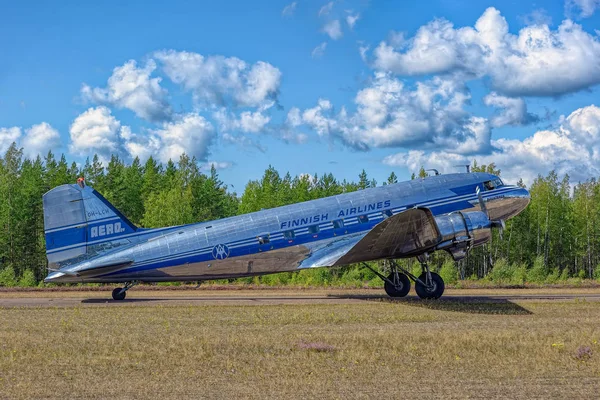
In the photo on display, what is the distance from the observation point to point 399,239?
22.3 m

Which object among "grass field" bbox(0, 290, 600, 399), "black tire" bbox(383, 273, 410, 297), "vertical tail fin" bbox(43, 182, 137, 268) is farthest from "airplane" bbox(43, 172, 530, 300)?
"grass field" bbox(0, 290, 600, 399)

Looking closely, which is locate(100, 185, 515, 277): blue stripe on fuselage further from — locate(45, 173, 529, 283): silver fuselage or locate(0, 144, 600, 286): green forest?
locate(0, 144, 600, 286): green forest

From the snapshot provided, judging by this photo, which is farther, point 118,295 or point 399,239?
point 118,295

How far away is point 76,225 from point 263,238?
7039mm

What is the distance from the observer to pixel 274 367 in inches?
500

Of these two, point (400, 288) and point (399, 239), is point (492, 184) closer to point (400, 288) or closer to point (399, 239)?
point (399, 239)

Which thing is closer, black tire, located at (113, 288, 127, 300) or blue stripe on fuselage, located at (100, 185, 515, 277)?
blue stripe on fuselage, located at (100, 185, 515, 277)

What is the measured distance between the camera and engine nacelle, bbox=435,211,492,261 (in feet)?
73.3

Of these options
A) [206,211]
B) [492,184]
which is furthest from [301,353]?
[206,211]

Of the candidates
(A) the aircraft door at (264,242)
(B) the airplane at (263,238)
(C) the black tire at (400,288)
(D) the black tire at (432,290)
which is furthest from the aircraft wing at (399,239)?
(A) the aircraft door at (264,242)

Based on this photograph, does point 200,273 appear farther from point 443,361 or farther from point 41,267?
point 41,267

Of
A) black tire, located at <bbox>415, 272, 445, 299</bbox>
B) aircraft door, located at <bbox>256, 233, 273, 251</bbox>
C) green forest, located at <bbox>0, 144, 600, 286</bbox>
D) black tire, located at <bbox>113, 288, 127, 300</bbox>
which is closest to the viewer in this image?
aircraft door, located at <bbox>256, 233, 273, 251</bbox>

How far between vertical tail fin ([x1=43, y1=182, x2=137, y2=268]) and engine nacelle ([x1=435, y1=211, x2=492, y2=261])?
12.3 meters

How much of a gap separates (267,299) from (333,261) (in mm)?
4447
